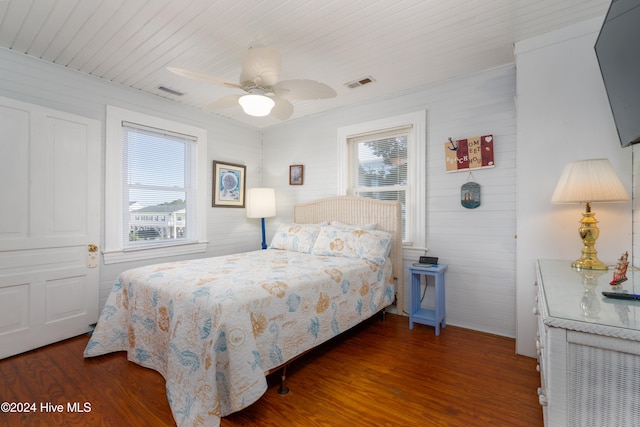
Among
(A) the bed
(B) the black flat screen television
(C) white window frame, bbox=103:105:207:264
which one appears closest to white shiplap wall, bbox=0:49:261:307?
(C) white window frame, bbox=103:105:207:264

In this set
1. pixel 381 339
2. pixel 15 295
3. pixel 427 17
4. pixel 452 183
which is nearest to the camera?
pixel 427 17

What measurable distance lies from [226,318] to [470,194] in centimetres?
255

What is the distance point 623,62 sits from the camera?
1.40 m

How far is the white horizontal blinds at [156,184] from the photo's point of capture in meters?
3.36

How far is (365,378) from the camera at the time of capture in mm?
2139

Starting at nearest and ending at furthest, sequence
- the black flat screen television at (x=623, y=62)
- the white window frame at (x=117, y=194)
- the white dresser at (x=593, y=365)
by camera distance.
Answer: the white dresser at (x=593, y=365) → the black flat screen television at (x=623, y=62) → the white window frame at (x=117, y=194)

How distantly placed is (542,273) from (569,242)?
27.8 inches

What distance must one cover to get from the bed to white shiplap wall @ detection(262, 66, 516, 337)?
0.54 metres

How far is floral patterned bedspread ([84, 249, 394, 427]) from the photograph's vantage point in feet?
5.25

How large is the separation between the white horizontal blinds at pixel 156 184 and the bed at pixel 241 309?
1229 millimetres

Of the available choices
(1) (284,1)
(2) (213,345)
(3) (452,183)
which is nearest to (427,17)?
(1) (284,1)

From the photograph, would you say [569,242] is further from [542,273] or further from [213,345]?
[213,345]

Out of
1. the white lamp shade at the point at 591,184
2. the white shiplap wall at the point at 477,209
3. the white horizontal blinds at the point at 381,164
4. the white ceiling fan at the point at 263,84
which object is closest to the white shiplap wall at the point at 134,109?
the white ceiling fan at the point at 263,84

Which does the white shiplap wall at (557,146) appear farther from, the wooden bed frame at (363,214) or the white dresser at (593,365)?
the white dresser at (593,365)
